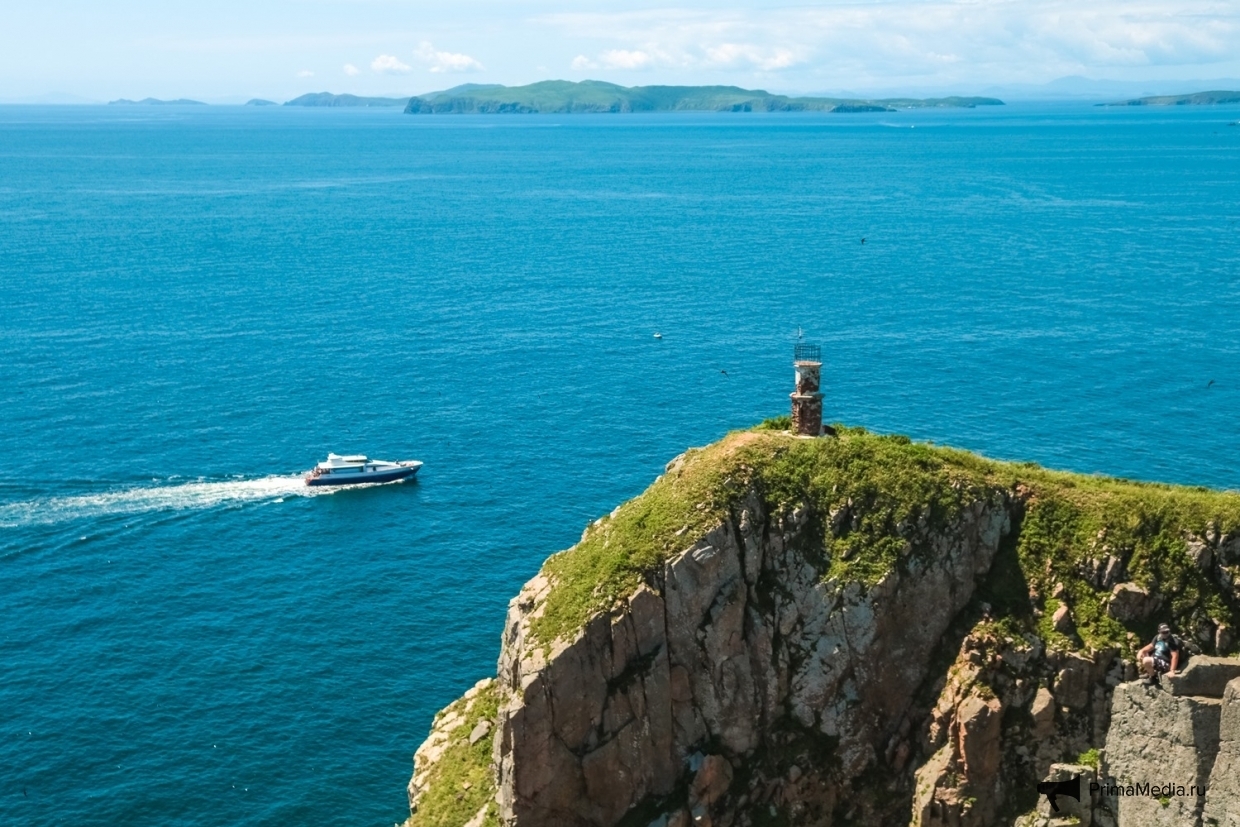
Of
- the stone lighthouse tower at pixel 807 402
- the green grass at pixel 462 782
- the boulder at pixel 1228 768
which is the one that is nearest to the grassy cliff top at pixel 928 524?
→ the stone lighthouse tower at pixel 807 402

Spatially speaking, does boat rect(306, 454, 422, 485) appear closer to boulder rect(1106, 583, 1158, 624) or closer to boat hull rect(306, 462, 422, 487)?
boat hull rect(306, 462, 422, 487)

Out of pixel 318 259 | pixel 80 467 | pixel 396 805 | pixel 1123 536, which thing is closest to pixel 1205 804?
pixel 1123 536

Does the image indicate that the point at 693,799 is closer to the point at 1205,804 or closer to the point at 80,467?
the point at 1205,804

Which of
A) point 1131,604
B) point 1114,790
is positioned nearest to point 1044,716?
point 1114,790

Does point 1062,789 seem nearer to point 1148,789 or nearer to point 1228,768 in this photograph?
point 1148,789

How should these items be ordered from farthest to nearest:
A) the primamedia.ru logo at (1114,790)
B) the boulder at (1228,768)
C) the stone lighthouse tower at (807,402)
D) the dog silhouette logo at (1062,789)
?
the stone lighthouse tower at (807,402) → the dog silhouette logo at (1062,789) → the primamedia.ru logo at (1114,790) → the boulder at (1228,768)

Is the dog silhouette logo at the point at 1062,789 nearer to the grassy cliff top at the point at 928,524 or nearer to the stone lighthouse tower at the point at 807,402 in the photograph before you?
the grassy cliff top at the point at 928,524

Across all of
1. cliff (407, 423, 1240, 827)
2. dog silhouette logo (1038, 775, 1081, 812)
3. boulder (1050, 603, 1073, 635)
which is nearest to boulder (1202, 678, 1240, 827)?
dog silhouette logo (1038, 775, 1081, 812)
